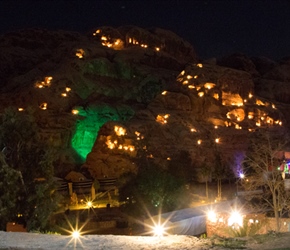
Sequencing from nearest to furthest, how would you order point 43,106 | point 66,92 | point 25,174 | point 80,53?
point 25,174 → point 43,106 → point 66,92 → point 80,53

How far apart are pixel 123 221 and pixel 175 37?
4715 cm

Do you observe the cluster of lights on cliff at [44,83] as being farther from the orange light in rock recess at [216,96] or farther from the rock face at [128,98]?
the orange light in rock recess at [216,96]

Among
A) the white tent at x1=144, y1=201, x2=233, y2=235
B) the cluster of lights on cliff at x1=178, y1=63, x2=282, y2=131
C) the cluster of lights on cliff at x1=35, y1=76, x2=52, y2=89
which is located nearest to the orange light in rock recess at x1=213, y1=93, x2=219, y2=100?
the cluster of lights on cliff at x1=178, y1=63, x2=282, y2=131

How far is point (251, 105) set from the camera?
→ 53.1m

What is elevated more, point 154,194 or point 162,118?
point 162,118

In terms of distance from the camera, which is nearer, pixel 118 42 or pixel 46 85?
pixel 46 85

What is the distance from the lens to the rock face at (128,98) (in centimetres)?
4256

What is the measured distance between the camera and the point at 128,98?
54.4 meters

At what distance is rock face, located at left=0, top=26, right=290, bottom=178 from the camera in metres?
42.6

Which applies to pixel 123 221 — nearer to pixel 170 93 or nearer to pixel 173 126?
pixel 173 126

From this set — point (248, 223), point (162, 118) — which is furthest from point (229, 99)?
point (248, 223)

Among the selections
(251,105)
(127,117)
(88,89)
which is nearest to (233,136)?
(251,105)

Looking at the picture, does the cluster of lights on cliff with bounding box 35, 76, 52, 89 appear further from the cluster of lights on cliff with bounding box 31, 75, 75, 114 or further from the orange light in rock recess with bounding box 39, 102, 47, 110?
the orange light in rock recess with bounding box 39, 102, 47, 110

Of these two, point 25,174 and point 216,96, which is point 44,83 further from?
point 25,174
